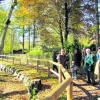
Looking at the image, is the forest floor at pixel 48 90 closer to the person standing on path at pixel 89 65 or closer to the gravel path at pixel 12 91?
the gravel path at pixel 12 91

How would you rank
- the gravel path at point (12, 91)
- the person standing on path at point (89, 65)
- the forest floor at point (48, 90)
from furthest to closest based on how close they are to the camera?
the person standing on path at point (89, 65) < the gravel path at point (12, 91) < the forest floor at point (48, 90)

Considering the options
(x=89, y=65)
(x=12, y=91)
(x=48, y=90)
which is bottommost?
(x=12, y=91)

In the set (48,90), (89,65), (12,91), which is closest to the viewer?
(48,90)

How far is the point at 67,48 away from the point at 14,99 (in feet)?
42.4

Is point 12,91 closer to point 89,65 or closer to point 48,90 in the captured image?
point 48,90

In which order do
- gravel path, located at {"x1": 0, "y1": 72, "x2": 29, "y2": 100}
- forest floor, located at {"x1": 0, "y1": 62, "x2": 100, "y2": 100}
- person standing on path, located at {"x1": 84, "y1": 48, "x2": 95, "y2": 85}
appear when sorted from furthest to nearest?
person standing on path, located at {"x1": 84, "y1": 48, "x2": 95, "y2": 85} < gravel path, located at {"x1": 0, "y1": 72, "x2": 29, "y2": 100} < forest floor, located at {"x1": 0, "y1": 62, "x2": 100, "y2": 100}

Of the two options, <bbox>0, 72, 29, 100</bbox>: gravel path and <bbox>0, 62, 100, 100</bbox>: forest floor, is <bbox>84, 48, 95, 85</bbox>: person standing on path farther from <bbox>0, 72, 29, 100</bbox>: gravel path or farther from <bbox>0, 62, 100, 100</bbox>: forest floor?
<bbox>0, 72, 29, 100</bbox>: gravel path

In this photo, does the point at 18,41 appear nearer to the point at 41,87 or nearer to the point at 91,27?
the point at 91,27

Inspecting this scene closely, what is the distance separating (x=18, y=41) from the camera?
3391 inches

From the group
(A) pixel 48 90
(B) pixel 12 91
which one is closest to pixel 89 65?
(A) pixel 48 90

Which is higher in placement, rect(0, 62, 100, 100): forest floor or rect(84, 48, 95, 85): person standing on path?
rect(84, 48, 95, 85): person standing on path

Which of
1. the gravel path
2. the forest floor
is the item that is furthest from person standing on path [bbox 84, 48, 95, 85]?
the gravel path

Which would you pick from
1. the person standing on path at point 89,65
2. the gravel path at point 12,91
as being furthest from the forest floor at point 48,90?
the person standing on path at point 89,65

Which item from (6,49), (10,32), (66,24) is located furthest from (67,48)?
(6,49)
